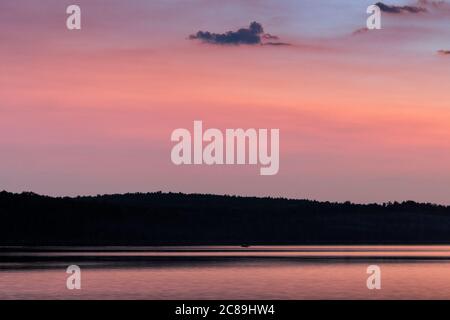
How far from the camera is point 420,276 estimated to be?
314ft
